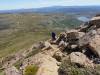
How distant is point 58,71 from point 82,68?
2287 millimetres

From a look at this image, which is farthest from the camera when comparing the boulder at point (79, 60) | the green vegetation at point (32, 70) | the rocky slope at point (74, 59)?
the boulder at point (79, 60)

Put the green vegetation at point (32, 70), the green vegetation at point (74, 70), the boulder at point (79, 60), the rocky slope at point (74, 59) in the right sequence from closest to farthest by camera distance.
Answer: the green vegetation at point (74, 70)
the rocky slope at point (74, 59)
the green vegetation at point (32, 70)
the boulder at point (79, 60)

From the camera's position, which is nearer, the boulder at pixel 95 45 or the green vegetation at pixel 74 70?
the green vegetation at pixel 74 70

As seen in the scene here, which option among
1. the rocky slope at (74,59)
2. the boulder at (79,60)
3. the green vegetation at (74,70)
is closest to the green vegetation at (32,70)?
the rocky slope at (74,59)

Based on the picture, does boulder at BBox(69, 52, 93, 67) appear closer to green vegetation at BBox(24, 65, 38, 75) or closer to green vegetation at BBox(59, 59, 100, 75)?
green vegetation at BBox(59, 59, 100, 75)

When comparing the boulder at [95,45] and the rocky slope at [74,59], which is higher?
the boulder at [95,45]

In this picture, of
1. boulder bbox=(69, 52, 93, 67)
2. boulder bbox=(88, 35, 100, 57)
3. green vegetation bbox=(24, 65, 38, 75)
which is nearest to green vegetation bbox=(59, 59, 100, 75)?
boulder bbox=(69, 52, 93, 67)

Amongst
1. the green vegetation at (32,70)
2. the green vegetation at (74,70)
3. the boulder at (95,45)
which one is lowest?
the green vegetation at (32,70)

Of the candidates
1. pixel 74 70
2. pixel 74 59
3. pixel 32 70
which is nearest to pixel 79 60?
pixel 74 59

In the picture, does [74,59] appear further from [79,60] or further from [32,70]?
[32,70]

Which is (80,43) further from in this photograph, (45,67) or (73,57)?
(45,67)

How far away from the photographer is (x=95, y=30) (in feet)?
106

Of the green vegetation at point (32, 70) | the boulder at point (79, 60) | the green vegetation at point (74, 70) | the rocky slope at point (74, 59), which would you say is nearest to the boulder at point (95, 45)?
the rocky slope at point (74, 59)

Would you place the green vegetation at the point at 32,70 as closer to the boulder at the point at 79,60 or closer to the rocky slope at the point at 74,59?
the rocky slope at the point at 74,59
